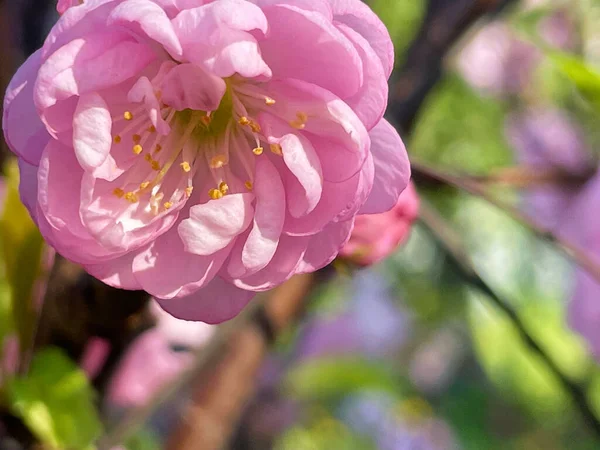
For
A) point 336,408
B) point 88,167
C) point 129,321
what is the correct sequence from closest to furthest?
point 88,167 < point 129,321 < point 336,408

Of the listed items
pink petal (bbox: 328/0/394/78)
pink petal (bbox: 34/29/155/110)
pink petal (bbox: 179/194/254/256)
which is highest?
pink petal (bbox: 328/0/394/78)

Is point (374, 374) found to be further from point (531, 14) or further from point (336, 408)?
point (336, 408)

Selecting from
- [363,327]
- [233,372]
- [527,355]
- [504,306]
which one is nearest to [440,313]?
[527,355]

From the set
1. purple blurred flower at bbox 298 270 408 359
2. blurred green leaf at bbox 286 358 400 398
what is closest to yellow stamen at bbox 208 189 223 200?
blurred green leaf at bbox 286 358 400 398

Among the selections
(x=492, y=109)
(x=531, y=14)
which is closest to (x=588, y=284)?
(x=531, y=14)

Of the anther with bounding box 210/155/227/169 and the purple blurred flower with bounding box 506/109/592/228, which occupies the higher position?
the anther with bounding box 210/155/227/169

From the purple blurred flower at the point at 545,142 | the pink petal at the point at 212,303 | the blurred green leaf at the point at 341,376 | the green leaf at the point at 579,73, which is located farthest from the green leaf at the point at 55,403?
the purple blurred flower at the point at 545,142

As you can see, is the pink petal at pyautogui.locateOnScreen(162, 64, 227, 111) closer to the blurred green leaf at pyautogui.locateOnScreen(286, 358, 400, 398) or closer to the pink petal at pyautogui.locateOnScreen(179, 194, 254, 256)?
the pink petal at pyautogui.locateOnScreen(179, 194, 254, 256)
